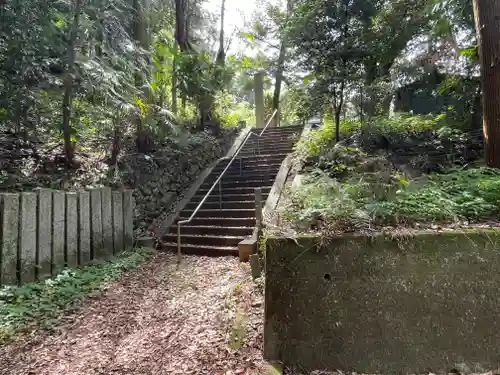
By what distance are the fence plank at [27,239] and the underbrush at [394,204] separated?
3.09 m

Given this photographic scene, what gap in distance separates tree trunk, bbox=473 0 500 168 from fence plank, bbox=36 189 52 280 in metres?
5.31

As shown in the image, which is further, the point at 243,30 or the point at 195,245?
the point at 243,30

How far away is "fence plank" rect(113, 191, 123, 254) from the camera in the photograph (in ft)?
16.9

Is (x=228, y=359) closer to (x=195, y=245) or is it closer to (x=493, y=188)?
(x=493, y=188)

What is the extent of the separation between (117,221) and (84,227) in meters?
0.71

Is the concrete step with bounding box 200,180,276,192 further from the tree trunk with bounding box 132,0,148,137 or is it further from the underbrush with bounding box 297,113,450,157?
the tree trunk with bounding box 132,0,148,137

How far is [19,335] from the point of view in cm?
290

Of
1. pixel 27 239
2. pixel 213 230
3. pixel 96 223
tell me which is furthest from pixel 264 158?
pixel 27 239

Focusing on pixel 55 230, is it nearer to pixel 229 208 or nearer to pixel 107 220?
pixel 107 220

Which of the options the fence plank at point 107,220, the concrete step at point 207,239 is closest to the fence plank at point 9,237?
the fence plank at point 107,220

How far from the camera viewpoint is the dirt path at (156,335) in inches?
97.7

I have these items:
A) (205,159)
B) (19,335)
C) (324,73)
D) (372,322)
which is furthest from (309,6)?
(19,335)

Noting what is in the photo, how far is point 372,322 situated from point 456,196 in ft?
4.68

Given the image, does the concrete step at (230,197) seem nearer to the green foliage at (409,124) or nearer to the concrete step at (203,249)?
the concrete step at (203,249)
